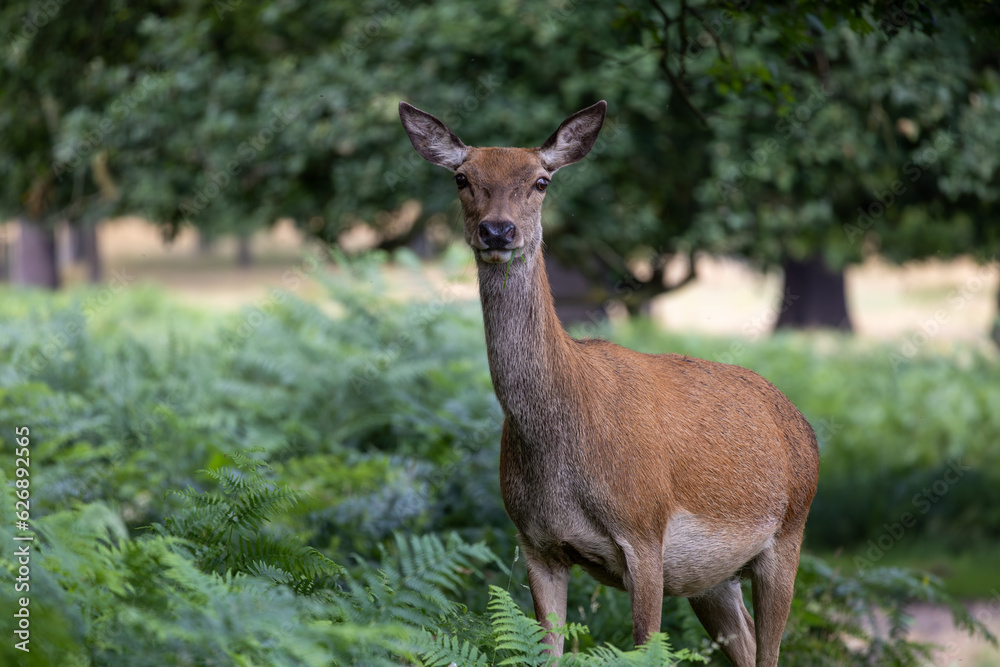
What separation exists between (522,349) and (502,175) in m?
0.71

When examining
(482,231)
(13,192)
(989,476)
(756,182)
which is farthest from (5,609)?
(989,476)

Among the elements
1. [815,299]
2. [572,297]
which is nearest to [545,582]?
[572,297]

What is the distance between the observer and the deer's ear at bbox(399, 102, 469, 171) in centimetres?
415

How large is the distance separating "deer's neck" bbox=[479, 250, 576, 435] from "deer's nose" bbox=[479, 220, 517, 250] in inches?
7.5

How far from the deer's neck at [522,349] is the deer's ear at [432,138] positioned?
58 cm

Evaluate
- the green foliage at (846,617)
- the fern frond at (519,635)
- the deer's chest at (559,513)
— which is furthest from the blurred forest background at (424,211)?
the fern frond at (519,635)

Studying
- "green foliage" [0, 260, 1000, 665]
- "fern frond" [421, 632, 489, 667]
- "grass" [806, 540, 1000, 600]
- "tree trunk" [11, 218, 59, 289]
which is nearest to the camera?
"green foliage" [0, 260, 1000, 665]

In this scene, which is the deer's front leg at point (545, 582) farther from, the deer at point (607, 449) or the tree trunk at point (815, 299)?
the tree trunk at point (815, 299)

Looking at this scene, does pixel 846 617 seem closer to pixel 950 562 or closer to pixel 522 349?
pixel 522 349

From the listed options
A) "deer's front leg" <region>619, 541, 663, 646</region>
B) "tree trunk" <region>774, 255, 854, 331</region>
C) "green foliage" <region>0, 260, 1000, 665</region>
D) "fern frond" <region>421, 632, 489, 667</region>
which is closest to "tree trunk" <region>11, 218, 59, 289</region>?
"green foliage" <region>0, 260, 1000, 665</region>

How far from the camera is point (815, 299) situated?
21688mm

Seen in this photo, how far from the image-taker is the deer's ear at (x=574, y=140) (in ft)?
13.4

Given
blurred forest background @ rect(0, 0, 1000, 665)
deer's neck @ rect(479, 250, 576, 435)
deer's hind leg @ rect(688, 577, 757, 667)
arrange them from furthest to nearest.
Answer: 1. blurred forest background @ rect(0, 0, 1000, 665)
2. deer's hind leg @ rect(688, 577, 757, 667)
3. deer's neck @ rect(479, 250, 576, 435)

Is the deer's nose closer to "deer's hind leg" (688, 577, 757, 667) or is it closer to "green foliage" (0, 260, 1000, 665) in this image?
"green foliage" (0, 260, 1000, 665)
